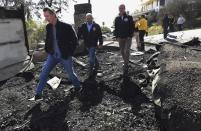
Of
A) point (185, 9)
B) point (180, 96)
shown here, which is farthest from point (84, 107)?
point (185, 9)

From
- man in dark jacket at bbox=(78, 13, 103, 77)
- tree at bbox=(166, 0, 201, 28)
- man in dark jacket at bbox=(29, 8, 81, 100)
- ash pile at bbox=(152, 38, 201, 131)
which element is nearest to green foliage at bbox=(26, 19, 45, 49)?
tree at bbox=(166, 0, 201, 28)

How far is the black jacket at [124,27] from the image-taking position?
10.9m

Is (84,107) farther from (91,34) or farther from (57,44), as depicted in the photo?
(91,34)

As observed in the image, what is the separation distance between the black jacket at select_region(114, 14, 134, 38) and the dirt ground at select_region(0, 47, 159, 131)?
3.34ft

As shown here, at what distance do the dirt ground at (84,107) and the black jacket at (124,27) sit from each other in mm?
1017

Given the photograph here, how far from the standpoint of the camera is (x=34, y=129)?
669 cm

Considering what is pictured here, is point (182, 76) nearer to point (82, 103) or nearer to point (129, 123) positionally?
point (129, 123)

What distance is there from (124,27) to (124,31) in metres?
0.11

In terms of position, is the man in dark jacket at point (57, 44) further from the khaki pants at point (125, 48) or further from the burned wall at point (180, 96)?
the khaki pants at point (125, 48)

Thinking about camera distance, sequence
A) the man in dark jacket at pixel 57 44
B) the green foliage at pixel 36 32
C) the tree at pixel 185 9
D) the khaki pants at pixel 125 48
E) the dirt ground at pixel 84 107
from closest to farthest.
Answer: the dirt ground at pixel 84 107
the man in dark jacket at pixel 57 44
the khaki pants at pixel 125 48
the green foliage at pixel 36 32
the tree at pixel 185 9

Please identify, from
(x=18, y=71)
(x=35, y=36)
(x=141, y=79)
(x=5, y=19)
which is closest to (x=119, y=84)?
(x=141, y=79)

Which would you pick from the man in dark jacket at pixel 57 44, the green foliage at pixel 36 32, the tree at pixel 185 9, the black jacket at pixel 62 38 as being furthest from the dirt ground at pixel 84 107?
the tree at pixel 185 9

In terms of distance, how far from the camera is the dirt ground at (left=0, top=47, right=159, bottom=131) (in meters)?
6.68

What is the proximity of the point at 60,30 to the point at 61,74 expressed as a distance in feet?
9.26
